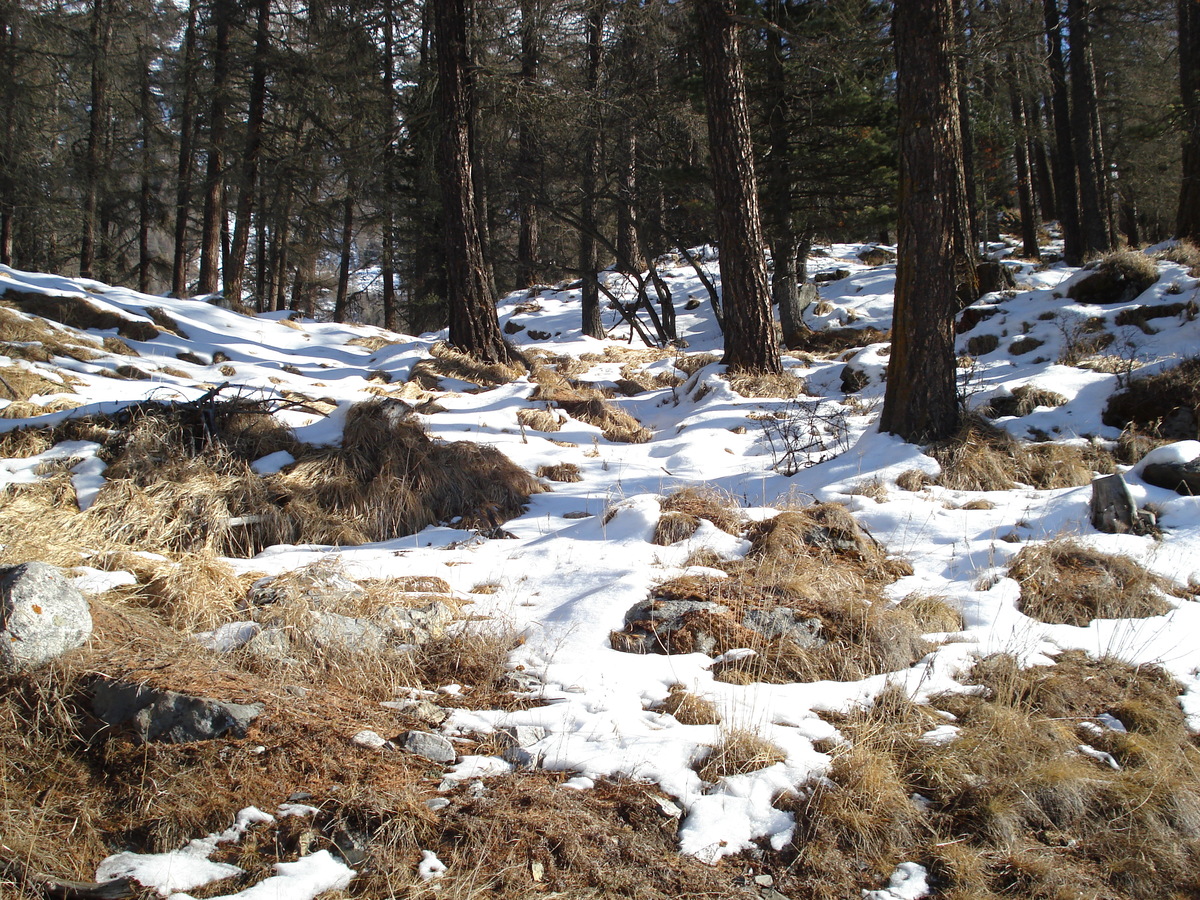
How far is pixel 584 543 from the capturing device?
4.69 meters

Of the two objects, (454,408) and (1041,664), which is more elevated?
(454,408)

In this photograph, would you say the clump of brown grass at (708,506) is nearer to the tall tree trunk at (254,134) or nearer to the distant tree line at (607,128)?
the distant tree line at (607,128)

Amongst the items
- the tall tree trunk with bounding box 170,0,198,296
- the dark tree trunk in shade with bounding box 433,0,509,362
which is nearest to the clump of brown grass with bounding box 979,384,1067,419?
the dark tree trunk in shade with bounding box 433,0,509,362

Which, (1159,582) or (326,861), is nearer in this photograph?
(326,861)

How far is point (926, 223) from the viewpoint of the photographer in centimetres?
608

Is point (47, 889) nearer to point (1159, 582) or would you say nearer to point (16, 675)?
point (16, 675)

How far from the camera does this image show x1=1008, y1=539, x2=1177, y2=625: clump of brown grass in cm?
380

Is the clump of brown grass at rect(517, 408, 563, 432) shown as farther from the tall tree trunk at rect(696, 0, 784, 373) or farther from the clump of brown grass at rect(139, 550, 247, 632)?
the clump of brown grass at rect(139, 550, 247, 632)

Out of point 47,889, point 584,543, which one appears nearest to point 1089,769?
point 584,543

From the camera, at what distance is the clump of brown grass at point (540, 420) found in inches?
292

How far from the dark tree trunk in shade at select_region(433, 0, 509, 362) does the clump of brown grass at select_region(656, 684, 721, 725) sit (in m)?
7.04

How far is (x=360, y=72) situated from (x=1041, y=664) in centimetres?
1326

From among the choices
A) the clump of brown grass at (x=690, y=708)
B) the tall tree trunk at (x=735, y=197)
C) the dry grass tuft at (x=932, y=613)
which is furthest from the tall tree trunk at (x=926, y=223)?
the clump of brown grass at (x=690, y=708)

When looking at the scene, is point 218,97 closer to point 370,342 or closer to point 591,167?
point 370,342
